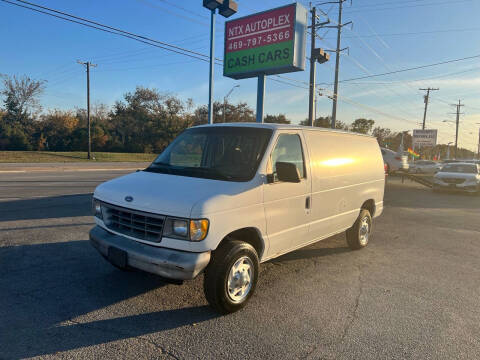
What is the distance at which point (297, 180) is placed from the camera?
382cm

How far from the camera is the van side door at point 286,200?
391cm

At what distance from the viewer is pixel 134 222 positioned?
3.53 meters

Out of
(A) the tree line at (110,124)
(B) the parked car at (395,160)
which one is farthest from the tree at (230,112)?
(B) the parked car at (395,160)

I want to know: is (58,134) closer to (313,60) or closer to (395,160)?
(313,60)

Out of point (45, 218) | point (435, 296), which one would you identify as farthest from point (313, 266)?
point (45, 218)

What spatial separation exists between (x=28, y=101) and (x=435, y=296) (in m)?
62.4

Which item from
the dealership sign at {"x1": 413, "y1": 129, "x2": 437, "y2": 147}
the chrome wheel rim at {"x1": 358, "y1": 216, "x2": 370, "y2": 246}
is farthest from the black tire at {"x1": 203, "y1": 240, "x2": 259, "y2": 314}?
the dealership sign at {"x1": 413, "y1": 129, "x2": 437, "y2": 147}

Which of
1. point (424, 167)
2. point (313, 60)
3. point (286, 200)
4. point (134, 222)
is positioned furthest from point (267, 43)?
point (424, 167)

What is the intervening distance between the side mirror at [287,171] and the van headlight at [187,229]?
107 cm

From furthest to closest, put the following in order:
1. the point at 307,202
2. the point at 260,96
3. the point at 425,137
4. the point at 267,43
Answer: the point at 425,137
the point at 260,96
the point at 267,43
the point at 307,202

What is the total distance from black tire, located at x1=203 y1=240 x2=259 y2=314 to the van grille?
0.61 meters

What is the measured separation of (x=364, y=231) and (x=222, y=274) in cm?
384

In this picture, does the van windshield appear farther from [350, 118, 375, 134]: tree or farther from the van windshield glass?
[350, 118, 375, 134]: tree

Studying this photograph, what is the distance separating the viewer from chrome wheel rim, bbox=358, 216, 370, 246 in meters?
6.08
